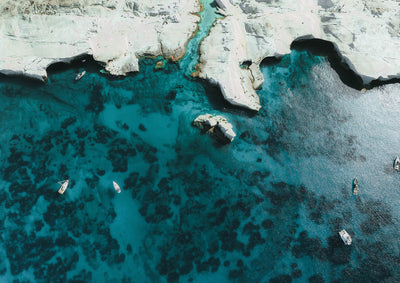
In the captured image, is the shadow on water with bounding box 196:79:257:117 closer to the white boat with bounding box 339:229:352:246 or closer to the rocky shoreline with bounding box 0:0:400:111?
the rocky shoreline with bounding box 0:0:400:111

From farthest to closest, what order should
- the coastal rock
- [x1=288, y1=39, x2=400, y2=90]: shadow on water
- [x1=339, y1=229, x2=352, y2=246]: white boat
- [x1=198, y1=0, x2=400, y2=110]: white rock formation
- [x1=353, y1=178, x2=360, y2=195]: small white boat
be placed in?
[x1=288, y1=39, x2=400, y2=90]: shadow on water, [x1=198, y1=0, x2=400, y2=110]: white rock formation, the coastal rock, [x1=353, y1=178, x2=360, y2=195]: small white boat, [x1=339, y1=229, x2=352, y2=246]: white boat

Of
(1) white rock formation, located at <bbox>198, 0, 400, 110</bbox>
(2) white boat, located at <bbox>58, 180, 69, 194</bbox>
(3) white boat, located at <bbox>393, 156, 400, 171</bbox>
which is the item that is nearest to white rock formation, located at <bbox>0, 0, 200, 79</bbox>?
(1) white rock formation, located at <bbox>198, 0, 400, 110</bbox>

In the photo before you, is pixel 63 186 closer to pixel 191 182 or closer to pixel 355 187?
pixel 191 182

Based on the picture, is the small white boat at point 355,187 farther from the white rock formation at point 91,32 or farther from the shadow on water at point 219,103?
the white rock formation at point 91,32

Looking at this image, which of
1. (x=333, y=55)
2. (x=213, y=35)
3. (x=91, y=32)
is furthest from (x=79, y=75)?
(x=333, y=55)

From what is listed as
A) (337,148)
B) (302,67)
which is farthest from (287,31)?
(337,148)
